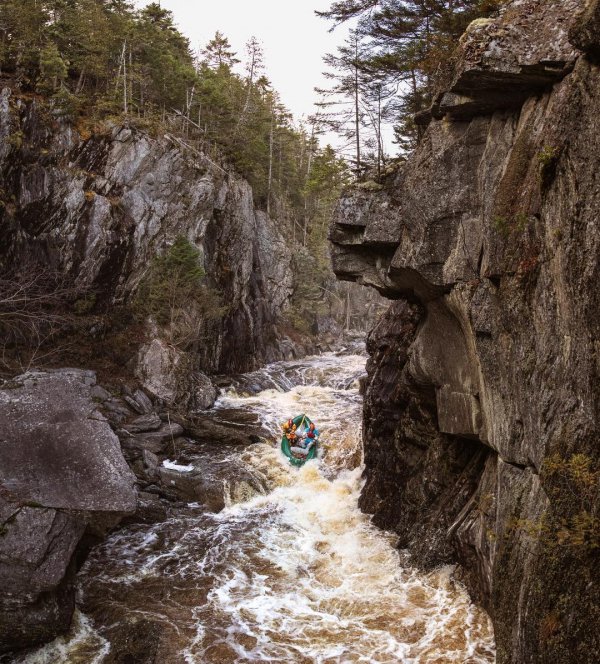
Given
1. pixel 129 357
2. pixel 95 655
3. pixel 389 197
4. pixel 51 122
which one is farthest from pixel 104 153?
pixel 95 655

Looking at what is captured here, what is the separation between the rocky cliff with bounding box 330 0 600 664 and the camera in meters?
5.45

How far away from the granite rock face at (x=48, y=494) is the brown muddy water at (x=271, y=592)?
0.73 meters

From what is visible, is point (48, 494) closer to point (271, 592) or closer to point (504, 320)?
point (271, 592)

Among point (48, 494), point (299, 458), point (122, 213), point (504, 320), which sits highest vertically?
point (122, 213)

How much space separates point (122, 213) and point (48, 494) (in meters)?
16.4

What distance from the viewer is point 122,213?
22906 millimetres

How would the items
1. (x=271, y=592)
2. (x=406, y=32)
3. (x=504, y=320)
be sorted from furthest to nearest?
(x=406, y=32) < (x=271, y=592) < (x=504, y=320)

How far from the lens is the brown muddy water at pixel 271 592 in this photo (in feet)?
28.3

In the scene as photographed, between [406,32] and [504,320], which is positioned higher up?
[406,32]

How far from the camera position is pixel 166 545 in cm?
1230

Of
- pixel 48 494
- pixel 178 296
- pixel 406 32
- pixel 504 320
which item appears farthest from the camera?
pixel 178 296

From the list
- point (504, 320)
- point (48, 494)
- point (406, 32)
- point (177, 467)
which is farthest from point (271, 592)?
point (406, 32)

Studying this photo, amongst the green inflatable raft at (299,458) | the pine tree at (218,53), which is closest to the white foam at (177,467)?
the green inflatable raft at (299,458)

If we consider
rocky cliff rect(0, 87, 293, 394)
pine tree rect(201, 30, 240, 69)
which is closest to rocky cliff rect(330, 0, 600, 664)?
rocky cliff rect(0, 87, 293, 394)
